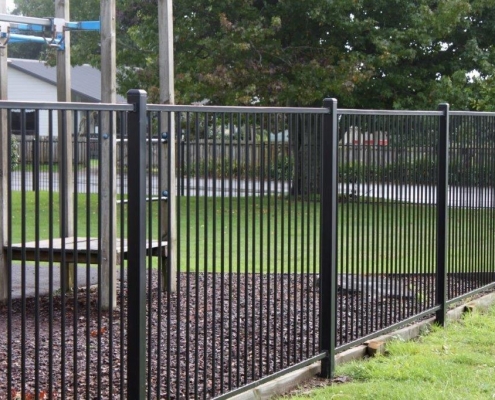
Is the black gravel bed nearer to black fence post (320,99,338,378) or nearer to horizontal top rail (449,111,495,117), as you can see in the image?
black fence post (320,99,338,378)

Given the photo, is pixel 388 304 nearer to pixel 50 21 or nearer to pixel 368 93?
pixel 50 21

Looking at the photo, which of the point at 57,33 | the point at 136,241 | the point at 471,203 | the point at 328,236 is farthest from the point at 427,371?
the point at 57,33

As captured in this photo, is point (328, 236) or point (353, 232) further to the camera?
point (353, 232)

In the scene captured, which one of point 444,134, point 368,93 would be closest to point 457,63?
point 368,93

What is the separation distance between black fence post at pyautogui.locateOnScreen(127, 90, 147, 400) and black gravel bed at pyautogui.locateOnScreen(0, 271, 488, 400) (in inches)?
2.3

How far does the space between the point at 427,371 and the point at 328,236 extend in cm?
115

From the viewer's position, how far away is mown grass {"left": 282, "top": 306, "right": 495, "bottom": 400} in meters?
6.28

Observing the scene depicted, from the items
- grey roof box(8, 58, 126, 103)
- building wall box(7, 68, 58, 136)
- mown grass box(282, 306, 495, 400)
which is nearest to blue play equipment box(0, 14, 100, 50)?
mown grass box(282, 306, 495, 400)

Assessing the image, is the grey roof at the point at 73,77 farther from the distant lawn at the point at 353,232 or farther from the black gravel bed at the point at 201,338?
the black gravel bed at the point at 201,338

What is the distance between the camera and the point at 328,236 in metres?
6.95

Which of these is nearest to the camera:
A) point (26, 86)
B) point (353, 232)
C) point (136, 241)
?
point (136, 241)

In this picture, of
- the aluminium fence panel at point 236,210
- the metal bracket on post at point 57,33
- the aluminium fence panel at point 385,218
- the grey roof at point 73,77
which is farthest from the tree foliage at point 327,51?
the grey roof at point 73,77

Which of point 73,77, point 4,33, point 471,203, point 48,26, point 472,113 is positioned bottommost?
point 471,203

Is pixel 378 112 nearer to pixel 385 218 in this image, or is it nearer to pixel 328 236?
pixel 385 218
